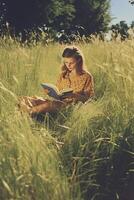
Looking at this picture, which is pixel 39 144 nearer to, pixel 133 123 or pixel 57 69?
pixel 133 123

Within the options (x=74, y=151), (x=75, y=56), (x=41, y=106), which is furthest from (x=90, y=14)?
(x=74, y=151)

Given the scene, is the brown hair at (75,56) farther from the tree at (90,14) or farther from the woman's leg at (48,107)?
the tree at (90,14)

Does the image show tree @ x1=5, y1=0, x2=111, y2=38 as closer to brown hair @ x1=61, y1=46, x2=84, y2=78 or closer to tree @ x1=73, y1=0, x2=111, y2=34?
tree @ x1=73, y1=0, x2=111, y2=34

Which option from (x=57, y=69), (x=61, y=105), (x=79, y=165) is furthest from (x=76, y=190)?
(x=57, y=69)

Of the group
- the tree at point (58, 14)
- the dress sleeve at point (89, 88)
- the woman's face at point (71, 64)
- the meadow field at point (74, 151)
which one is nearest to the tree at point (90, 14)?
the tree at point (58, 14)

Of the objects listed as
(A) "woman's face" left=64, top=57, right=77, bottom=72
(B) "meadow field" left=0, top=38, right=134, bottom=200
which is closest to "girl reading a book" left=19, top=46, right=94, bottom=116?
(A) "woman's face" left=64, top=57, right=77, bottom=72

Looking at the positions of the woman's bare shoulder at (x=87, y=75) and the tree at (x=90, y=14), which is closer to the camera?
the woman's bare shoulder at (x=87, y=75)

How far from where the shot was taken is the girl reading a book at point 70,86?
4.60 metres

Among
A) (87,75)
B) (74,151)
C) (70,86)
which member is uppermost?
(87,75)

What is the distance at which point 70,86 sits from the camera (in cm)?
515

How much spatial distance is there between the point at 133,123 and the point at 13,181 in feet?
3.76

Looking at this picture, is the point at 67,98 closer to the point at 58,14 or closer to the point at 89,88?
the point at 89,88

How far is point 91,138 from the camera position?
3.59m

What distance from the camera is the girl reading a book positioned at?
4.60m
